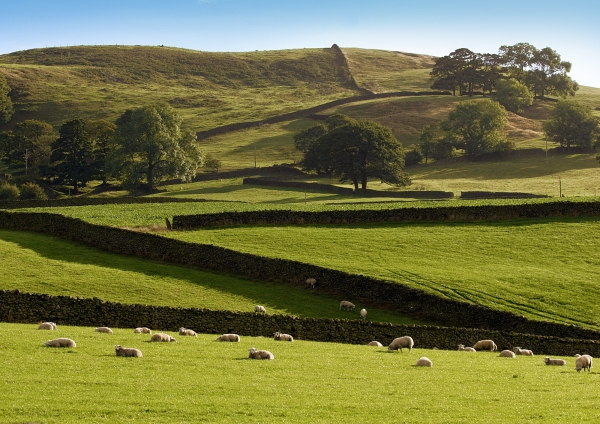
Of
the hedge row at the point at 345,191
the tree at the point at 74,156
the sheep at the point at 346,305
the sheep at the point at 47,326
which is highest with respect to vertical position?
the tree at the point at 74,156

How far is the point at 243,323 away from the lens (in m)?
32.3

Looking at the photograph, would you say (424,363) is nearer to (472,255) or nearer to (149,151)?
(472,255)

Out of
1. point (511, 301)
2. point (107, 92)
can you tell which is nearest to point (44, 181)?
point (107, 92)

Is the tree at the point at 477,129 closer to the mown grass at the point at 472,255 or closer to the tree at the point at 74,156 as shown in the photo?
the tree at the point at 74,156

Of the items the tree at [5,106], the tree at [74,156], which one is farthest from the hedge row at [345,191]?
the tree at [5,106]

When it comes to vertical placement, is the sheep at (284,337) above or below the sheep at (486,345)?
above

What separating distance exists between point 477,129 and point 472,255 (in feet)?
284

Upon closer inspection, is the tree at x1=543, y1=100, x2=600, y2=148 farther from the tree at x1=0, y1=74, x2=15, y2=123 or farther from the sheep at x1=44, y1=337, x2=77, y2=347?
the sheep at x1=44, y1=337, x2=77, y2=347

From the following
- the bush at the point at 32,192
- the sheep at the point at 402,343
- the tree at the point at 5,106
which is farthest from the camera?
the tree at the point at 5,106

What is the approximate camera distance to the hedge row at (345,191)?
311 feet

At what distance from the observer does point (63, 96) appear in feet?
589

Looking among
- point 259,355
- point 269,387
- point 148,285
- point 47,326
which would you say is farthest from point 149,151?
point 269,387

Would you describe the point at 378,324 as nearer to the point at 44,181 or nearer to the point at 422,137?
the point at 44,181

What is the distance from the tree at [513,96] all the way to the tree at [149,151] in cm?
8263
